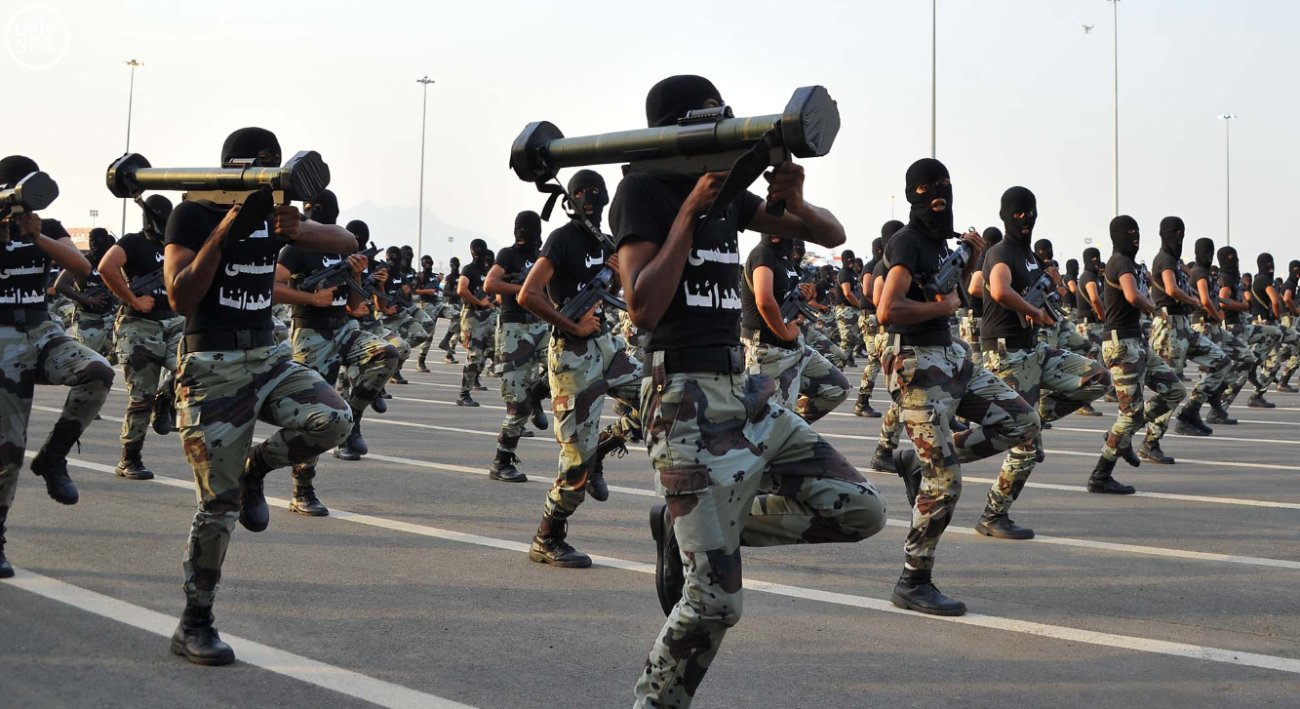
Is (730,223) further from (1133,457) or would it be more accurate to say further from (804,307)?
(1133,457)

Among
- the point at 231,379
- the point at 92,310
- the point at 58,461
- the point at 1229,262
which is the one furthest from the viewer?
the point at 1229,262

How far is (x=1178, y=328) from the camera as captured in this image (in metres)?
13.2

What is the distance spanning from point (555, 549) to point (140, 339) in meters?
5.54

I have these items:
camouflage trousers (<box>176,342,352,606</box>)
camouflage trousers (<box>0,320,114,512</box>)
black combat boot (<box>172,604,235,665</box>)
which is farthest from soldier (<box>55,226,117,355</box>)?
black combat boot (<box>172,604,235,665</box>)

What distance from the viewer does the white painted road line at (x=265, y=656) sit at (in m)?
4.49

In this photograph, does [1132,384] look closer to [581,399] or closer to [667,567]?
[581,399]

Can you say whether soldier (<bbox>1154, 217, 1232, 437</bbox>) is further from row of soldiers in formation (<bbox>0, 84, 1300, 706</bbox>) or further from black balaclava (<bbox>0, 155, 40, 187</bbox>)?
black balaclava (<bbox>0, 155, 40, 187</bbox>)

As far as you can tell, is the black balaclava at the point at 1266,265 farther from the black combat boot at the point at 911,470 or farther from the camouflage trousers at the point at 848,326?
the black combat boot at the point at 911,470

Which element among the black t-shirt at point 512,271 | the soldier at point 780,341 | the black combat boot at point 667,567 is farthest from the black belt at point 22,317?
the black t-shirt at point 512,271

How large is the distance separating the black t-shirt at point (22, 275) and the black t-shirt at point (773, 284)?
4352mm

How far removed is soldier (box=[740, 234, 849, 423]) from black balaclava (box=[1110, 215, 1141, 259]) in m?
2.98

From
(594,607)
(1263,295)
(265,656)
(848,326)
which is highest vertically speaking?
(1263,295)

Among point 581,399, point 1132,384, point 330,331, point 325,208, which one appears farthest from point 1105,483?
point 325,208

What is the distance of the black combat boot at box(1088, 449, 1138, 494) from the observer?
31.9 feet
